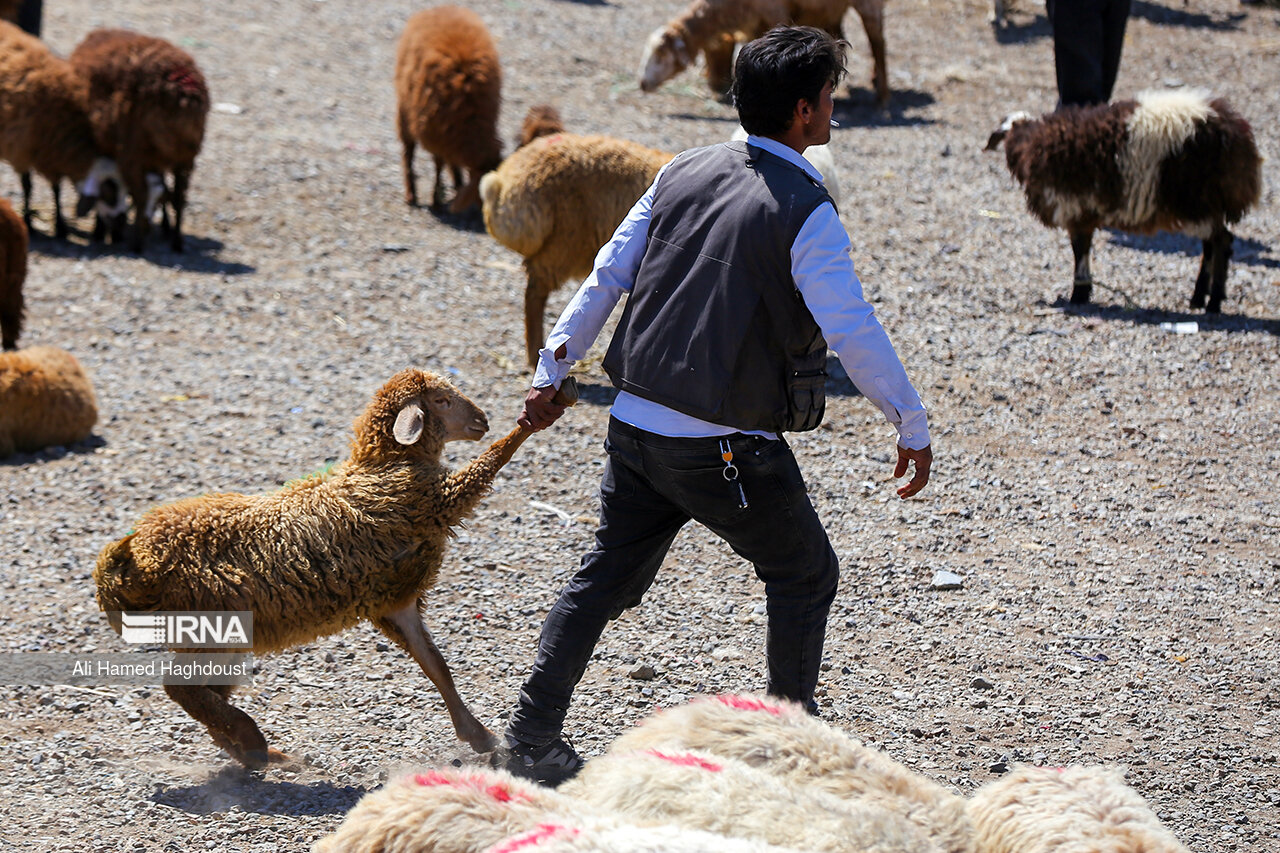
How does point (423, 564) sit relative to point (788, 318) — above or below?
below

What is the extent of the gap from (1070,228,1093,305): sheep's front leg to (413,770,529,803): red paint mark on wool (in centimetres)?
675

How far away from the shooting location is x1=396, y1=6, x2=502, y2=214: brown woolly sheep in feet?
32.6

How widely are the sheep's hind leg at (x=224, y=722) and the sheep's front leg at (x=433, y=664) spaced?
494 mm

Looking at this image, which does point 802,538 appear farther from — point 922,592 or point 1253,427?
point 1253,427

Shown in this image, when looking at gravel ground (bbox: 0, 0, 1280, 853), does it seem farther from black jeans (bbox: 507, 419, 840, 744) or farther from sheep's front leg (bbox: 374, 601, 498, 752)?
black jeans (bbox: 507, 419, 840, 744)

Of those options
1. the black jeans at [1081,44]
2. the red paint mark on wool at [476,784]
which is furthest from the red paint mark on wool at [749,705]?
the black jeans at [1081,44]

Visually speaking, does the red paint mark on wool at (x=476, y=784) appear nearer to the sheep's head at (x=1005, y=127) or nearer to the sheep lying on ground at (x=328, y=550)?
the sheep lying on ground at (x=328, y=550)

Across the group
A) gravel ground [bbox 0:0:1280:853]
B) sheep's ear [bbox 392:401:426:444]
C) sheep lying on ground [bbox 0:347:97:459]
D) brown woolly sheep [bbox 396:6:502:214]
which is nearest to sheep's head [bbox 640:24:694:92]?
gravel ground [bbox 0:0:1280:853]

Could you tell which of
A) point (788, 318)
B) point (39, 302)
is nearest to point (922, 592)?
point (788, 318)

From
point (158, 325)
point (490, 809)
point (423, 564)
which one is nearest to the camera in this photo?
point (490, 809)

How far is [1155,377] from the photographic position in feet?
22.7

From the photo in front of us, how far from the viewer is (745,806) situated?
7.29 ft

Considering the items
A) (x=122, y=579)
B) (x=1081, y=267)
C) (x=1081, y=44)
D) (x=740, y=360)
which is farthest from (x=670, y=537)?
(x=1081, y=44)

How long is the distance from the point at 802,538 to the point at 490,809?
1.24m
